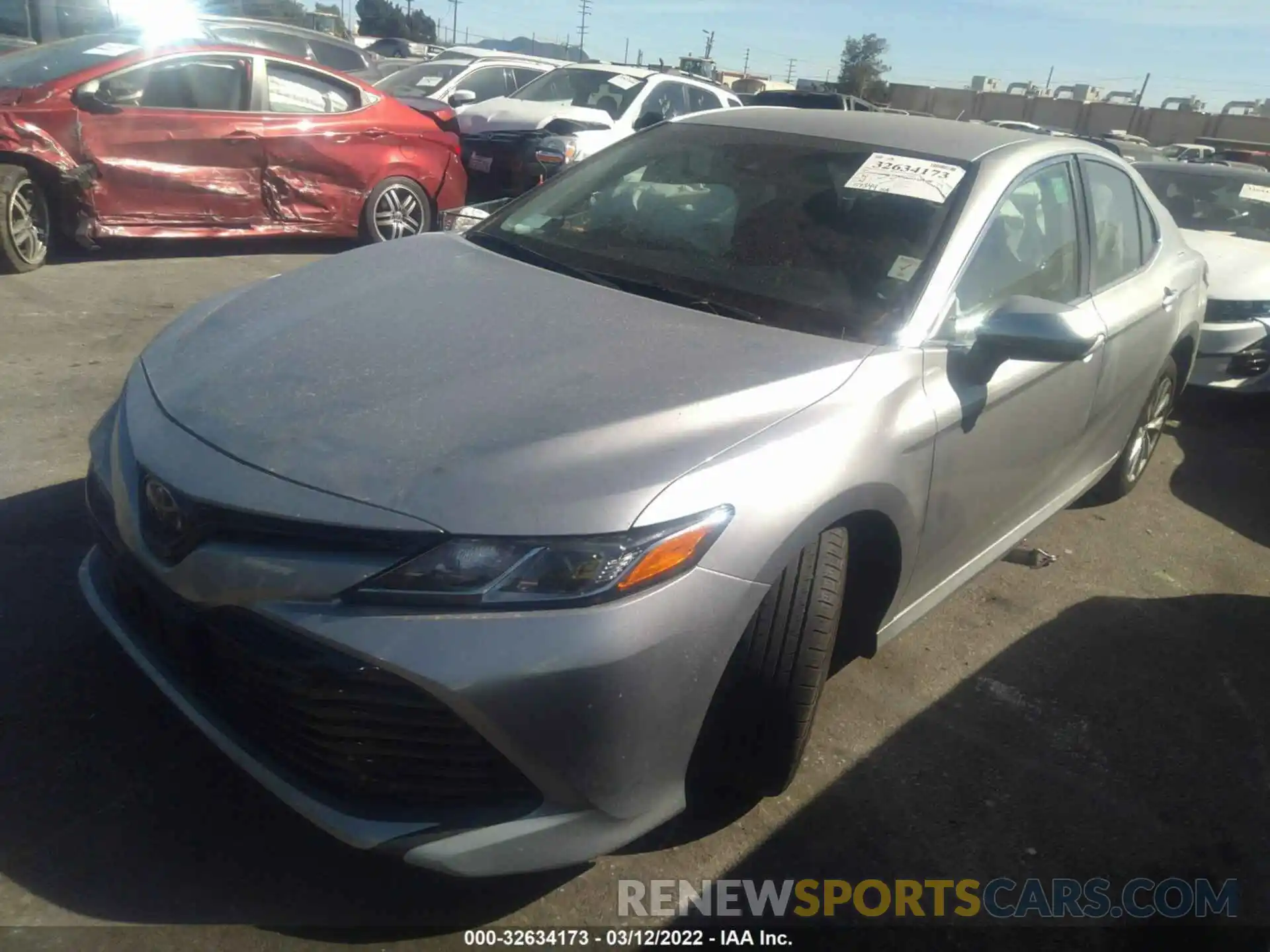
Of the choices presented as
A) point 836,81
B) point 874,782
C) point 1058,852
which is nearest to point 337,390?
point 874,782

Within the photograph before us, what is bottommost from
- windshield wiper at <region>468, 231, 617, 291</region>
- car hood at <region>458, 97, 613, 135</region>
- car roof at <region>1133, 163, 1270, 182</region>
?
car hood at <region>458, 97, 613, 135</region>

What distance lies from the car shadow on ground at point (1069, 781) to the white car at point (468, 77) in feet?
33.2

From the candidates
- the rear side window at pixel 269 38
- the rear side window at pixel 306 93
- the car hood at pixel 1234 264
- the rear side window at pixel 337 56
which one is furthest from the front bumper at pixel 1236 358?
the rear side window at pixel 337 56

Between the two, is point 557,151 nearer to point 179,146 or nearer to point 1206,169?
point 179,146

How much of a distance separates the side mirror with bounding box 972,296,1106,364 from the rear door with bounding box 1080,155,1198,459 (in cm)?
98

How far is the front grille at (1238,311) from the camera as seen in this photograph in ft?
19.7

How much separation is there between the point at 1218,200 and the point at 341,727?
783 cm

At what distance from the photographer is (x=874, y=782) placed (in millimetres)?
2754

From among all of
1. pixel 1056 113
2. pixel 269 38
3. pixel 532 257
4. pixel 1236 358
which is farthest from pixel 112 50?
pixel 1056 113

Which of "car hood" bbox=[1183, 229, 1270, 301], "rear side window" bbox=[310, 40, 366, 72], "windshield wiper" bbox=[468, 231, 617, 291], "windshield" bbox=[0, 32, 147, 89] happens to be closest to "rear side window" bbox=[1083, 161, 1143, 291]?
"windshield wiper" bbox=[468, 231, 617, 291]

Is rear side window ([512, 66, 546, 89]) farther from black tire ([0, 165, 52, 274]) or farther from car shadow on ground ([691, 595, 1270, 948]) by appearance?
car shadow on ground ([691, 595, 1270, 948])

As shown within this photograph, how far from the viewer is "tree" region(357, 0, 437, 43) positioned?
5384 cm

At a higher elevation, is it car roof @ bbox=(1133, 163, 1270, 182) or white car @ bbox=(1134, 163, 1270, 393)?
car roof @ bbox=(1133, 163, 1270, 182)

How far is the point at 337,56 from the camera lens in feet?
42.8
